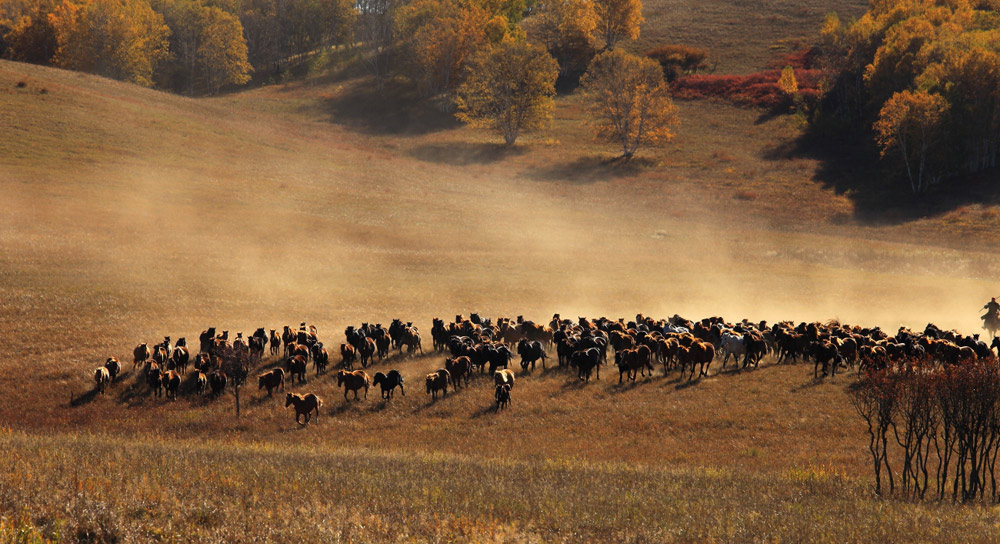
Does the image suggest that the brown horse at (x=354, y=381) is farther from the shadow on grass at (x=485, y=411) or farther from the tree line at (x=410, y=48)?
the tree line at (x=410, y=48)

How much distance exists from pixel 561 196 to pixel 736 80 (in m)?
58.4

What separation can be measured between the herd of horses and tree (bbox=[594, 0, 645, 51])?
114m

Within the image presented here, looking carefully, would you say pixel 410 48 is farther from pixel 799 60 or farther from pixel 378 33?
pixel 799 60

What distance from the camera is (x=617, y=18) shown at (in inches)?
5295

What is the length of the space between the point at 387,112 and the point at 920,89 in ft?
258

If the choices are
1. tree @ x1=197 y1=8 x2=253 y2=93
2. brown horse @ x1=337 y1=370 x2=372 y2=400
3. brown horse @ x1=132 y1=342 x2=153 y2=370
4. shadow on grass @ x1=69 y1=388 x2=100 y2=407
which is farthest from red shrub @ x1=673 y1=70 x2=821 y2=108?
shadow on grass @ x1=69 y1=388 x2=100 y2=407

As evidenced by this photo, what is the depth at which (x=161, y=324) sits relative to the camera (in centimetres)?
3341

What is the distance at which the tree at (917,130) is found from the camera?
79.4 metres

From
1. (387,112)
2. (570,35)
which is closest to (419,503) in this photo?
(387,112)

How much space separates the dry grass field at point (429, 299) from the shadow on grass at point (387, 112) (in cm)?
319

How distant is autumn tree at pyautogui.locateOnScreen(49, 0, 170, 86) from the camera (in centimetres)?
11225

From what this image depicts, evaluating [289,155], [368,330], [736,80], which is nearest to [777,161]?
[736,80]

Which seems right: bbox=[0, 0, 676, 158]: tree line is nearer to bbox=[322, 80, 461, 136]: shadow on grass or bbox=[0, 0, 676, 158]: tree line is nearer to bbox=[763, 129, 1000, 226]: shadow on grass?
bbox=[322, 80, 461, 136]: shadow on grass

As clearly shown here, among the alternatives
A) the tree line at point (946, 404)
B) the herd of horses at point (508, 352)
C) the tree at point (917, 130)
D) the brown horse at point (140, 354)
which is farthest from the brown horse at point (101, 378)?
the tree at point (917, 130)
